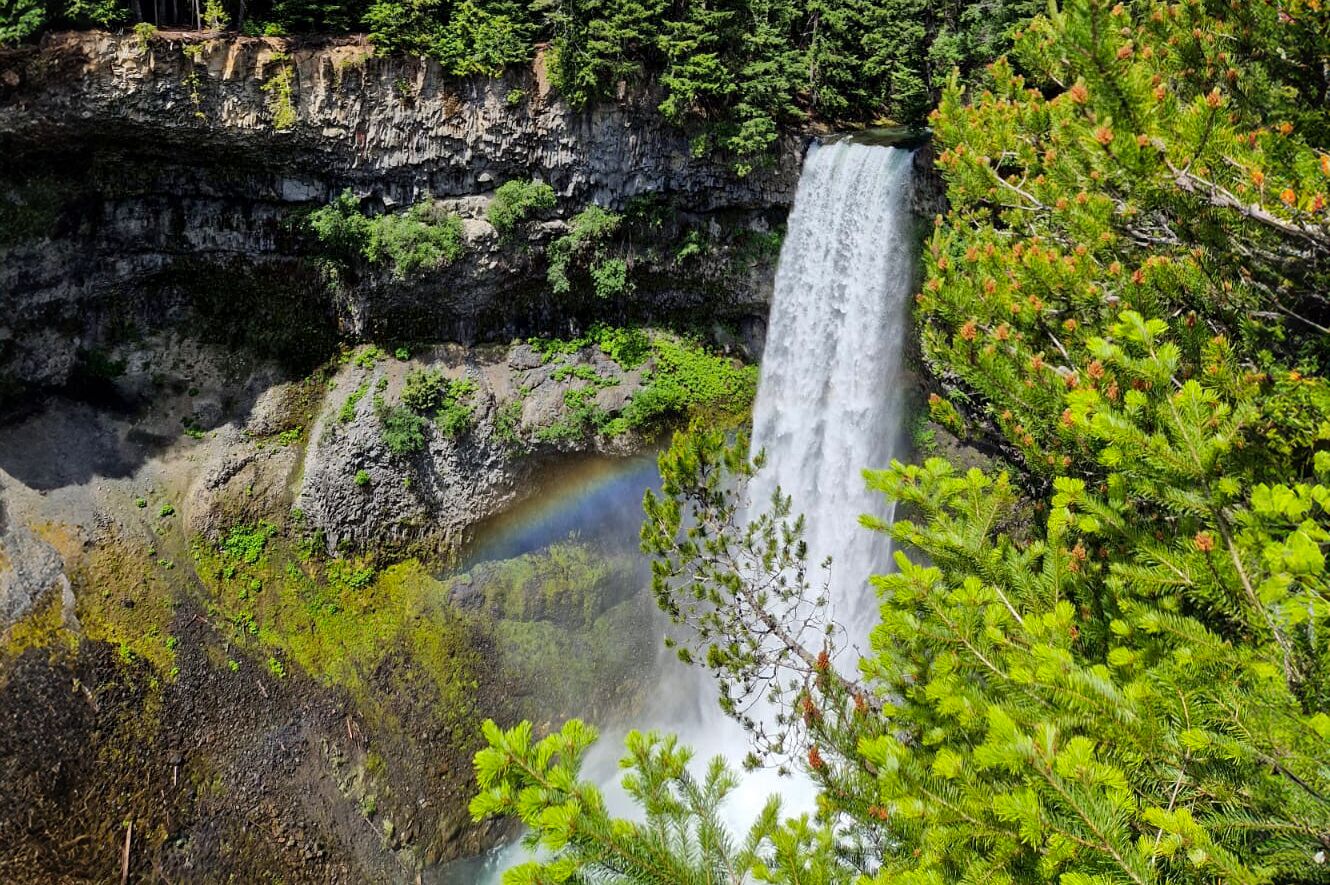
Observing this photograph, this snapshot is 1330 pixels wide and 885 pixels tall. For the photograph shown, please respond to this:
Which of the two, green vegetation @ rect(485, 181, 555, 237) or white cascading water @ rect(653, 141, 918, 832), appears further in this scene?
green vegetation @ rect(485, 181, 555, 237)

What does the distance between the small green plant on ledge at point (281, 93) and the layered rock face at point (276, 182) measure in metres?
0.03

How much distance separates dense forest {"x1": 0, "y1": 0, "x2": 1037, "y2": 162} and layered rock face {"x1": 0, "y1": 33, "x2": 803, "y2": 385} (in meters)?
0.48

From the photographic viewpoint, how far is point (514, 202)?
16641mm

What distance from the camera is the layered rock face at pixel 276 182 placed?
14.1m

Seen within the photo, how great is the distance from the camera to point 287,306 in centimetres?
1742

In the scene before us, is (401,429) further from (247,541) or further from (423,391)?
(247,541)

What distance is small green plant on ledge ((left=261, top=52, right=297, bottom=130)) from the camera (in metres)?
14.6

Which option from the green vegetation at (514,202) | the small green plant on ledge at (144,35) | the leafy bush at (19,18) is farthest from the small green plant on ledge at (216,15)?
the green vegetation at (514,202)

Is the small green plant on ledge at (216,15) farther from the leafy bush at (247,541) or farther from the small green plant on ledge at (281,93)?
the leafy bush at (247,541)

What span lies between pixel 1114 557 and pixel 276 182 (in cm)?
1794

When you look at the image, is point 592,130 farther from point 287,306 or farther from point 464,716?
point 464,716

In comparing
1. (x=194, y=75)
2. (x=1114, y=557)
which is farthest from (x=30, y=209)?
(x=1114, y=557)

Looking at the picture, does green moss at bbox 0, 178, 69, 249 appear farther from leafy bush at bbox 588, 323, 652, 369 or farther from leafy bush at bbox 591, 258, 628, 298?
leafy bush at bbox 588, 323, 652, 369

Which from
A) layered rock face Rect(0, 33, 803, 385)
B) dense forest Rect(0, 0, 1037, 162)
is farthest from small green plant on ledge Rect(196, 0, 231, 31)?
layered rock face Rect(0, 33, 803, 385)
